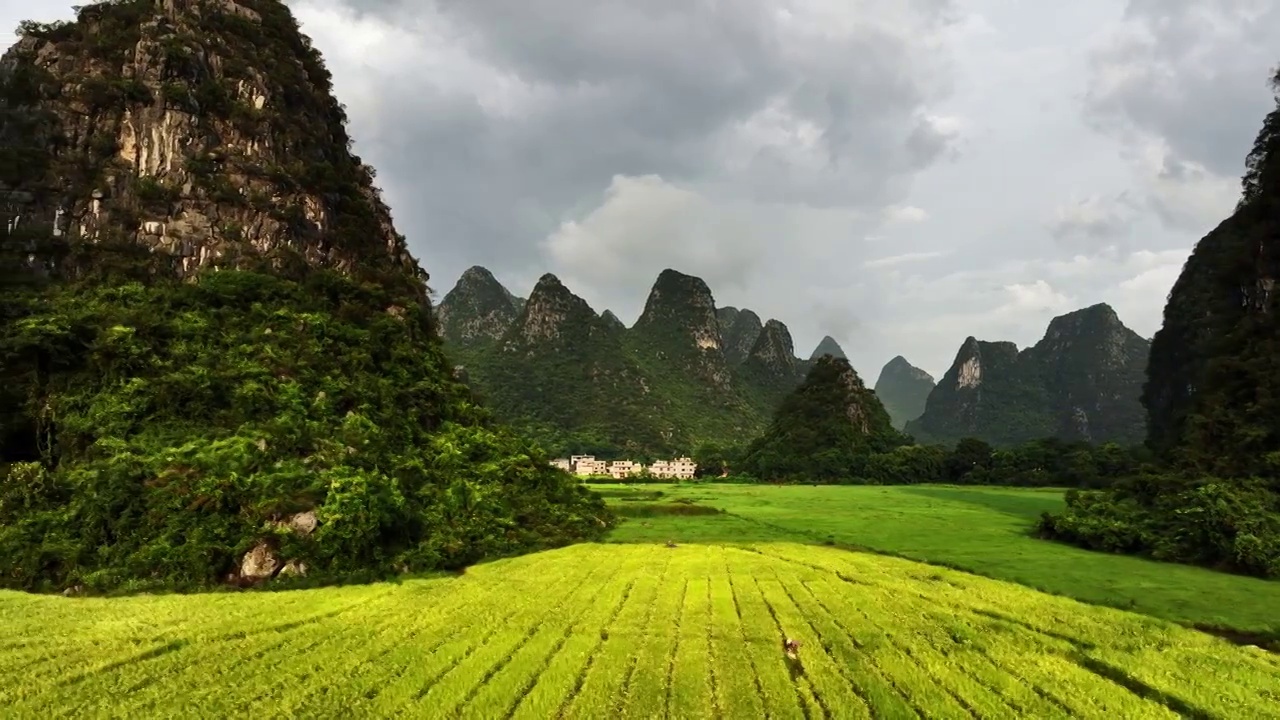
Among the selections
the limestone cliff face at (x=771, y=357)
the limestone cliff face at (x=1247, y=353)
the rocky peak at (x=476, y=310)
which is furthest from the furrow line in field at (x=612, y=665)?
the limestone cliff face at (x=771, y=357)

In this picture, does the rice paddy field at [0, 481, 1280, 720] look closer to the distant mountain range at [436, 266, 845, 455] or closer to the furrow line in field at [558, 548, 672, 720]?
the furrow line in field at [558, 548, 672, 720]

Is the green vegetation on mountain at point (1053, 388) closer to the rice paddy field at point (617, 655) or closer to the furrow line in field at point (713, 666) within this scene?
the rice paddy field at point (617, 655)

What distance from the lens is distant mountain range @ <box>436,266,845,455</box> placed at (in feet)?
413

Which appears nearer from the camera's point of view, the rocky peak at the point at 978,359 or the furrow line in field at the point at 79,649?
the furrow line in field at the point at 79,649

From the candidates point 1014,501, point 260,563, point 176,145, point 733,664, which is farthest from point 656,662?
point 1014,501

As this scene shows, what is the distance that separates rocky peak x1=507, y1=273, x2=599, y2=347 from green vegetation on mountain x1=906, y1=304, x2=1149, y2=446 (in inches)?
4283

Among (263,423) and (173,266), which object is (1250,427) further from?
(173,266)

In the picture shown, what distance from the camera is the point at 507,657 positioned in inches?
512

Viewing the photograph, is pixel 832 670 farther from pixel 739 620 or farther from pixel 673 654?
pixel 739 620

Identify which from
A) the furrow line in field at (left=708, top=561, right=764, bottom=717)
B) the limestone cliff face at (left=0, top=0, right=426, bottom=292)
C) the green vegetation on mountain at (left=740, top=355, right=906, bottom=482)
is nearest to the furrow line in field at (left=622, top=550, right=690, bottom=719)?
the furrow line in field at (left=708, top=561, right=764, bottom=717)

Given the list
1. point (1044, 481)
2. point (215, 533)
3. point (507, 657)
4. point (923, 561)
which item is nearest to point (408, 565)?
point (215, 533)

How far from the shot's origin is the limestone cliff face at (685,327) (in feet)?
531

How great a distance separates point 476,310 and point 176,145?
451 ft

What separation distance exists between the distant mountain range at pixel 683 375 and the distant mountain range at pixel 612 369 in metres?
0.33
